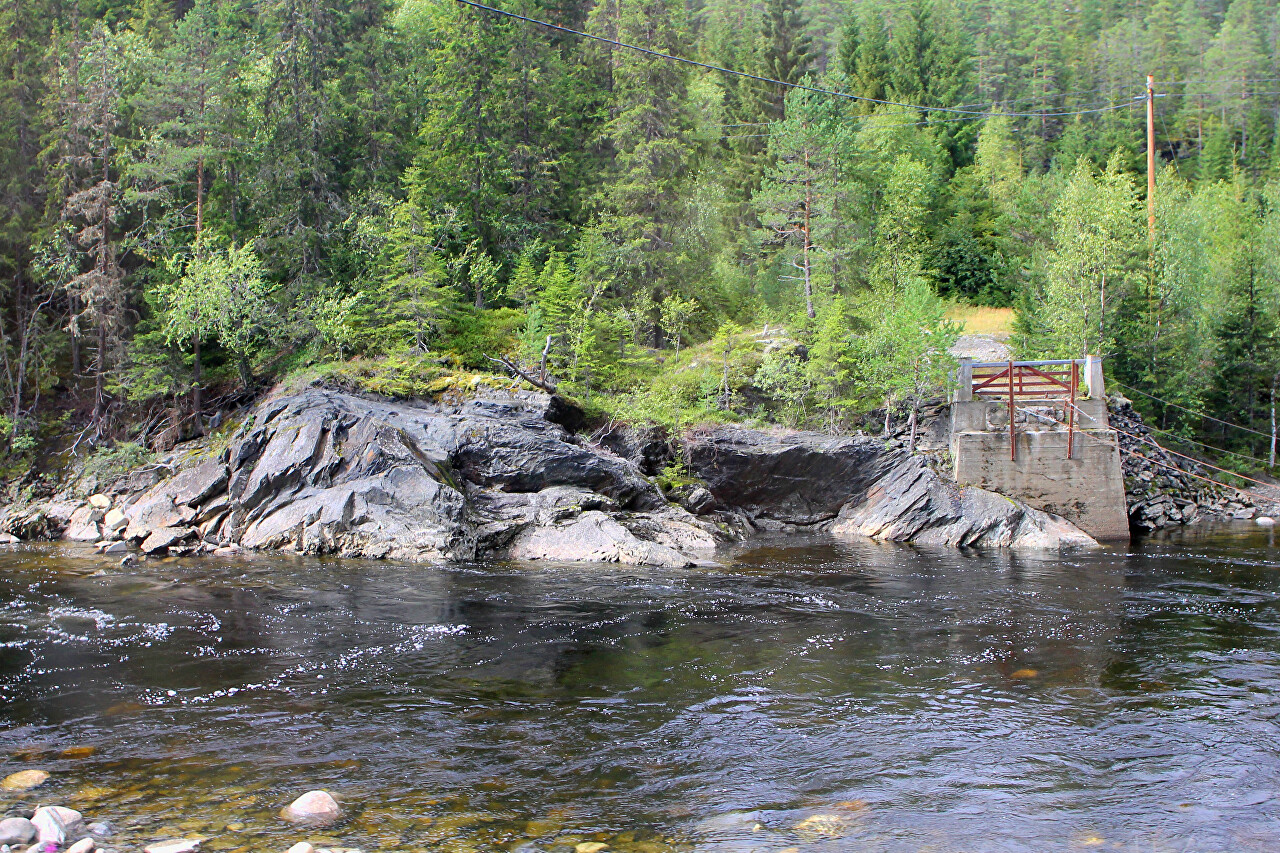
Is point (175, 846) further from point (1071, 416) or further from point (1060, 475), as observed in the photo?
point (1071, 416)

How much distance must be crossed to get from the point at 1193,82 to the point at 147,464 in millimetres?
77124

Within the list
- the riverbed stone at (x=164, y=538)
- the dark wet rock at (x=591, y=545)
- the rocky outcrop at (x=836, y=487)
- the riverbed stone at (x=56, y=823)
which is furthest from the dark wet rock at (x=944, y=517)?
the riverbed stone at (x=56, y=823)

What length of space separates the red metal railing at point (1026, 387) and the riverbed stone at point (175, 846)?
23415 millimetres

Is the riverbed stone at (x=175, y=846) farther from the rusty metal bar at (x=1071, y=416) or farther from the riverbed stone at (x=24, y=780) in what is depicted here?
the rusty metal bar at (x=1071, y=416)

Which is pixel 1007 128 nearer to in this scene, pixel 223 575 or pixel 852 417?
pixel 852 417

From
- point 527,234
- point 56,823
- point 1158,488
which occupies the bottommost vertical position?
point 1158,488

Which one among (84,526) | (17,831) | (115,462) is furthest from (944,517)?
(115,462)

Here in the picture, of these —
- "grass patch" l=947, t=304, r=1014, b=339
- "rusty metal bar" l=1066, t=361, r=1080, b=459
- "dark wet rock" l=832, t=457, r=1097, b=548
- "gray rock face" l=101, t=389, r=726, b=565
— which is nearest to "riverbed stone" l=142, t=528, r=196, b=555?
"gray rock face" l=101, t=389, r=726, b=565

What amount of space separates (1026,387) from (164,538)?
977 inches

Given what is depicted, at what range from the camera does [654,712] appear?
972 cm

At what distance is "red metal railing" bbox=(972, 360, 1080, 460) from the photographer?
82.9 feet

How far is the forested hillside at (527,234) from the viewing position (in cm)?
2958

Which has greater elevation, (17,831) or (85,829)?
(17,831)

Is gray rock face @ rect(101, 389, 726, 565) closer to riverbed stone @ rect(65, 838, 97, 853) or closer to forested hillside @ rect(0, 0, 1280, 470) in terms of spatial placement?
forested hillside @ rect(0, 0, 1280, 470)
